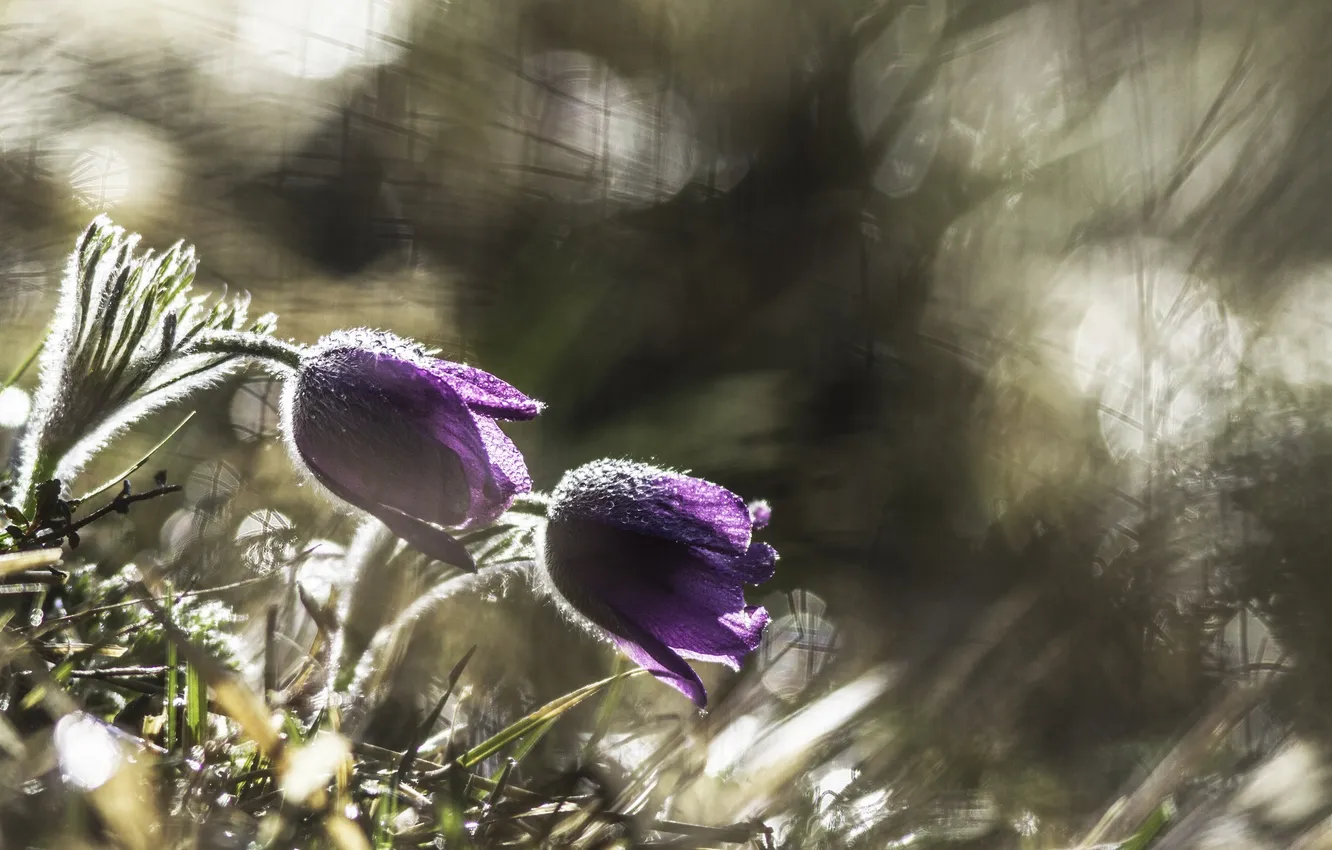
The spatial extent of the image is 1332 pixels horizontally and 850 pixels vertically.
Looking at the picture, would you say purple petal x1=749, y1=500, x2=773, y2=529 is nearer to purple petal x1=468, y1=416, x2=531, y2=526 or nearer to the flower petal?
the flower petal

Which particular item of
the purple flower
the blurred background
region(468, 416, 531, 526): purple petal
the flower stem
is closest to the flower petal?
the purple flower

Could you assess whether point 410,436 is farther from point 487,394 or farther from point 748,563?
point 748,563

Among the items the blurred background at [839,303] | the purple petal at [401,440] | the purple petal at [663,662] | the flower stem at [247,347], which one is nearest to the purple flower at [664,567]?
the purple petal at [663,662]

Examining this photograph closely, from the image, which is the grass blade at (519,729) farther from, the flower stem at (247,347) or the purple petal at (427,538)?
the flower stem at (247,347)

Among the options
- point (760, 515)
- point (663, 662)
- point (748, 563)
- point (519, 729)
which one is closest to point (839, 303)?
point (760, 515)

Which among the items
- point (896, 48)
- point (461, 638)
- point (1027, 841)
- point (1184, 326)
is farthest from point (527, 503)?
point (896, 48)

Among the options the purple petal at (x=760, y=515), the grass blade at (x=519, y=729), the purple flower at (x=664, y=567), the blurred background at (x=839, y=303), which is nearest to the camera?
the grass blade at (x=519, y=729)

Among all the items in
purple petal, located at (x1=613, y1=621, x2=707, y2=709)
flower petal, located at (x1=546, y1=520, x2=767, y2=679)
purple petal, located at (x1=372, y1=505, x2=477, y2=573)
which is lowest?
purple petal, located at (x1=613, y1=621, x2=707, y2=709)
